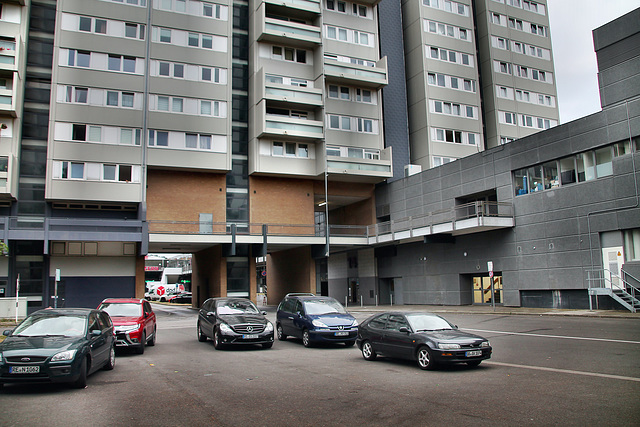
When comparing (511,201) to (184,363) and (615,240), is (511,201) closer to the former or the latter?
(615,240)

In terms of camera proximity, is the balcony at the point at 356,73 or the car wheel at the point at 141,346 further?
the balcony at the point at 356,73

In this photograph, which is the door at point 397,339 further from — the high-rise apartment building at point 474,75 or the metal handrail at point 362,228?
the high-rise apartment building at point 474,75

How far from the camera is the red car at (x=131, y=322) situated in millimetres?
15312

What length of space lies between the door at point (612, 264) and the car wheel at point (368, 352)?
17402 mm

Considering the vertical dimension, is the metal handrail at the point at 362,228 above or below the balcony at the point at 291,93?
below

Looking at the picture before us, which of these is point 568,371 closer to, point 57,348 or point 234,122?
point 57,348

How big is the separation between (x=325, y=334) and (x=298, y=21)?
34285 mm

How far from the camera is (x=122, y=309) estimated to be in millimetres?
16391

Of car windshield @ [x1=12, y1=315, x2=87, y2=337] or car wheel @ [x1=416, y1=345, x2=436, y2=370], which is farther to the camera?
car wheel @ [x1=416, y1=345, x2=436, y2=370]

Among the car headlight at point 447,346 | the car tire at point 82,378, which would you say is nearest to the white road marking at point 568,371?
the car headlight at point 447,346

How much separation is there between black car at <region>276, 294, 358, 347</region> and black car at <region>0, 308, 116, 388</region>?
20.7 feet

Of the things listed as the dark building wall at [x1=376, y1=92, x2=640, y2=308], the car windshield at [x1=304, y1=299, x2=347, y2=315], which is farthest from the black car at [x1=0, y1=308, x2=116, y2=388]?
the dark building wall at [x1=376, y1=92, x2=640, y2=308]

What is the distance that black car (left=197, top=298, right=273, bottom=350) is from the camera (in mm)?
16031

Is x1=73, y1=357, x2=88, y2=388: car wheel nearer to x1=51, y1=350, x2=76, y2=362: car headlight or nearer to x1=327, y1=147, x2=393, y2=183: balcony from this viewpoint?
x1=51, y1=350, x2=76, y2=362: car headlight
